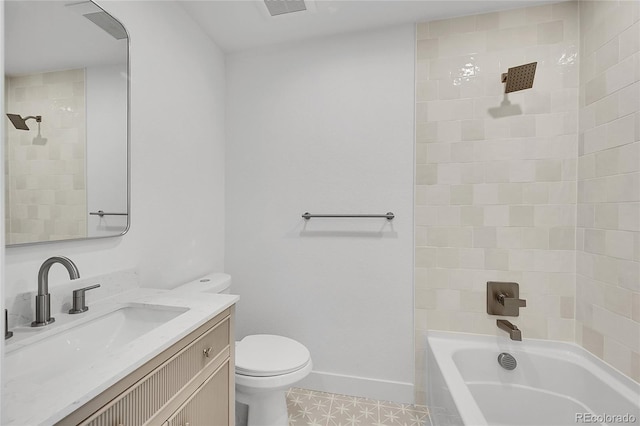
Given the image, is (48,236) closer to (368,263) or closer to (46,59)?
(46,59)

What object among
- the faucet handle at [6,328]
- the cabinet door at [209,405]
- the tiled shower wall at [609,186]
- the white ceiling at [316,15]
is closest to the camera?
the faucet handle at [6,328]

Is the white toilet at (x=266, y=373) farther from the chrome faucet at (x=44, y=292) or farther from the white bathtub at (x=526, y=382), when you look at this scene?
the white bathtub at (x=526, y=382)

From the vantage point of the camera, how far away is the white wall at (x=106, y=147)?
3.93 ft

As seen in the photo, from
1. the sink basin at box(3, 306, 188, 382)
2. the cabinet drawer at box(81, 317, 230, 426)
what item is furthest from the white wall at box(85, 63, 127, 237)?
the cabinet drawer at box(81, 317, 230, 426)

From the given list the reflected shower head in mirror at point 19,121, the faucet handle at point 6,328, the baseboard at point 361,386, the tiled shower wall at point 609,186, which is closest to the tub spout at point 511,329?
the tiled shower wall at point 609,186

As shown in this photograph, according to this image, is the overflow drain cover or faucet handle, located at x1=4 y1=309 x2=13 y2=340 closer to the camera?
faucet handle, located at x1=4 y1=309 x2=13 y2=340

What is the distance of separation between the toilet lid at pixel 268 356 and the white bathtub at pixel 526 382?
2.31 ft

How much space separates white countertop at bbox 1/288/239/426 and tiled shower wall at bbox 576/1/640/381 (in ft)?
5.59

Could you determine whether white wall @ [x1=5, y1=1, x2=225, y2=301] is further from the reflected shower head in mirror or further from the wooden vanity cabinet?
the wooden vanity cabinet

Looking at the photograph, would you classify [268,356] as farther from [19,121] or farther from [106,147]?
[19,121]

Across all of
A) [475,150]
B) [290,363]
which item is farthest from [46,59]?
[475,150]

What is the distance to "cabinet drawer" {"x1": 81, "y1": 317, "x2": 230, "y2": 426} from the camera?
2.39 feet

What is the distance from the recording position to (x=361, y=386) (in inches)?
76.5

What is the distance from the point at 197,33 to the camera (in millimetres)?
1855
